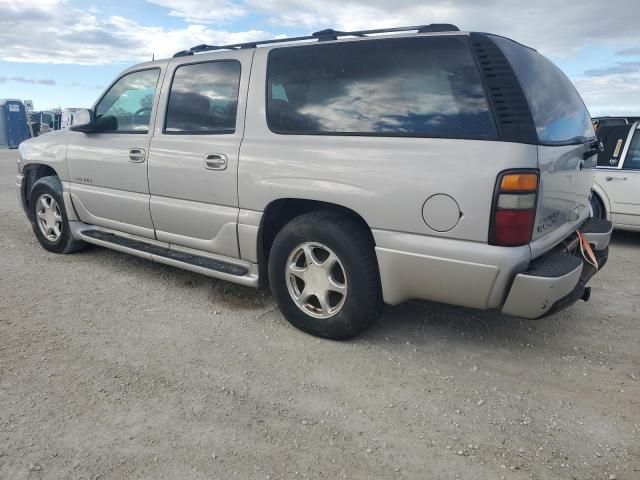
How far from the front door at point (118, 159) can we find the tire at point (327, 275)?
1.45m

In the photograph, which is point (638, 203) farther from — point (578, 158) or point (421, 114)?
point (421, 114)

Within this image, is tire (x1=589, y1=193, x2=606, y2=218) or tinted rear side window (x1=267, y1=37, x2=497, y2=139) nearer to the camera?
tinted rear side window (x1=267, y1=37, x2=497, y2=139)

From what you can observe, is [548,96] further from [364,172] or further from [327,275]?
[327,275]

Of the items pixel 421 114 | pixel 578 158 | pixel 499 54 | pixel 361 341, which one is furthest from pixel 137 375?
pixel 578 158

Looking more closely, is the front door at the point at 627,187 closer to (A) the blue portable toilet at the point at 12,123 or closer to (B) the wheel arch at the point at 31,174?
(B) the wheel arch at the point at 31,174

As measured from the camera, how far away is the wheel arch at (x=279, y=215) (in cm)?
315

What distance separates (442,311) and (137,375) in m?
2.23

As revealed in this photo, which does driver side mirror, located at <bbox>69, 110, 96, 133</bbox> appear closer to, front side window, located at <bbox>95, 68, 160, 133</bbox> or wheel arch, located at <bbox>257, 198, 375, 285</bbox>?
front side window, located at <bbox>95, 68, 160, 133</bbox>

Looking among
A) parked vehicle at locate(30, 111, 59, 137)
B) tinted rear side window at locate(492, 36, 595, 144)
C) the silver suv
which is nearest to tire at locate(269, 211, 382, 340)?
the silver suv

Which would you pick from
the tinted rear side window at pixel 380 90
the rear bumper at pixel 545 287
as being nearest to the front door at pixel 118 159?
the tinted rear side window at pixel 380 90

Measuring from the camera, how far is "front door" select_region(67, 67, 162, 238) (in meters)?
4.07

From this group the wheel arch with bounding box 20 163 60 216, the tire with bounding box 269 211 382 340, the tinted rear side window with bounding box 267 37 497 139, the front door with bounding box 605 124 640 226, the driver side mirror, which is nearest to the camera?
the tinted rear side window with bounding box 267 37 497 139

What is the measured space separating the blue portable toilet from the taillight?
25.7 metres

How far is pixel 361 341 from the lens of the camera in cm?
329
